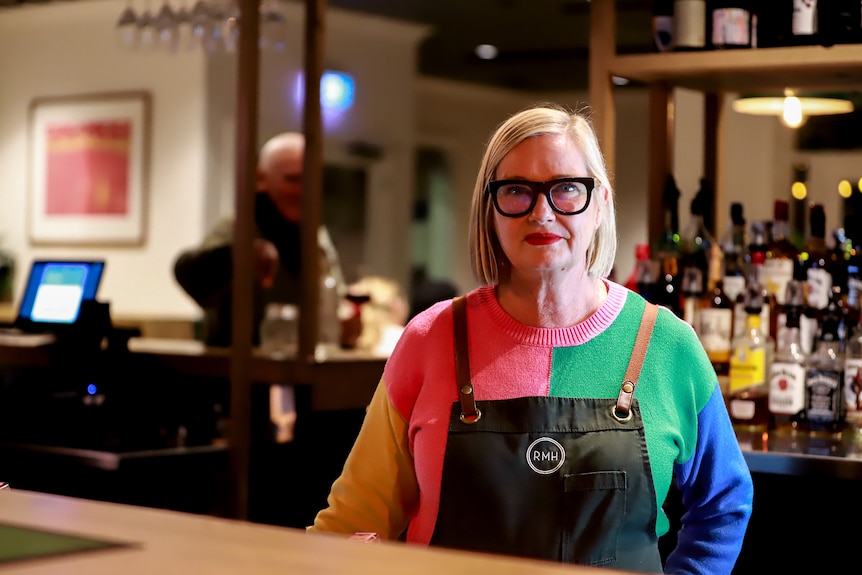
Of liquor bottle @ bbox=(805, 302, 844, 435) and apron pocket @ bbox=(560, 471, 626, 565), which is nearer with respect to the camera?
apron pocket @ bbox=(560, 471, 626, 565)

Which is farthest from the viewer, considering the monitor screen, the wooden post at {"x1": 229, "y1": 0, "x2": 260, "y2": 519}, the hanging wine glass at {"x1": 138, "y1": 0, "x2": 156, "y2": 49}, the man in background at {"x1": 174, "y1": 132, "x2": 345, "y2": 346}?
the hanging wine glass at {"x1": 138, "y1": 0, "x2": 156, "y2": 49}

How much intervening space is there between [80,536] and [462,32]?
7980mm

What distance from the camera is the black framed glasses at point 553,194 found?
1.87m

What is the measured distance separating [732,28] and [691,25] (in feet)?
0.32

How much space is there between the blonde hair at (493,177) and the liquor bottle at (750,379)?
2.81 ft

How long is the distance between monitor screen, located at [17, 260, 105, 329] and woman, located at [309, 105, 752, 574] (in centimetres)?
229

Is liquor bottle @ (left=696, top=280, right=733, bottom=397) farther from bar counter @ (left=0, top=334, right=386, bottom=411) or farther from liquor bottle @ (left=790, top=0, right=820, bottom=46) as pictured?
bar counter @ (left=0, top=334, right=386, bottom=411)

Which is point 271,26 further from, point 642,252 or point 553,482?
point 553,482

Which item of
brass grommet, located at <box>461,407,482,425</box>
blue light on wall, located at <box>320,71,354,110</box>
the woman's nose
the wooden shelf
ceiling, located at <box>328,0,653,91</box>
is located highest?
ceiling, located at <box>328,0,653,91</box>

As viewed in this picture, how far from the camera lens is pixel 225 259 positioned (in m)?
4.30

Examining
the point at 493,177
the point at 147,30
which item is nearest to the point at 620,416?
the point at 493,177

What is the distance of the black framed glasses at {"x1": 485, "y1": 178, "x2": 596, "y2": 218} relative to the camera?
73.5 inches

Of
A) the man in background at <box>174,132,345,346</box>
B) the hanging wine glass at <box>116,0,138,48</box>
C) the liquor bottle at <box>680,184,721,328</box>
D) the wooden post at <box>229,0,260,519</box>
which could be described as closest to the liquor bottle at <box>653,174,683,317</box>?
the liquor bottle at <box>680,184,721,328</box>

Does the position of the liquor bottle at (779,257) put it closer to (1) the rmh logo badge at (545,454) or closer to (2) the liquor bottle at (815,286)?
(2) the liquor bottle at (815,286)
